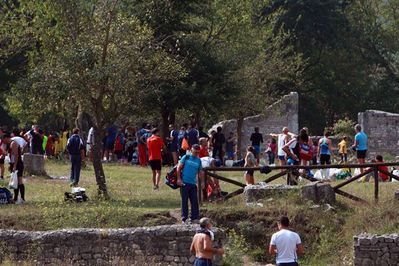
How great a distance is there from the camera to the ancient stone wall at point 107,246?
68.8 feet

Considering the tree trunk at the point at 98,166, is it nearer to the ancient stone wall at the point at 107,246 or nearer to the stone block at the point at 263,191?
the stone block at the point at 263,191

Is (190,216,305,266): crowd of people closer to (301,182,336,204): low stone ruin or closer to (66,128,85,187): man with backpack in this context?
(301,182,336,204): low stone ruin

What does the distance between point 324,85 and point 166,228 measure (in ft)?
136

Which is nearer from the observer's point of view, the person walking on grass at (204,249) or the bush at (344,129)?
the person walking on grass at (204,249)

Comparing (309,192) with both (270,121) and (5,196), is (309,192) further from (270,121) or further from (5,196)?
(270,121)

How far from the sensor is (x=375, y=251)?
69.5 feet

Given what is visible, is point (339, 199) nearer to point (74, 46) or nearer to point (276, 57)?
point (74, 46)

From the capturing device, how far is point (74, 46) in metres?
25.0

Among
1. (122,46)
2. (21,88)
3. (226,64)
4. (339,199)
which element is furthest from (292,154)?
(226,64)

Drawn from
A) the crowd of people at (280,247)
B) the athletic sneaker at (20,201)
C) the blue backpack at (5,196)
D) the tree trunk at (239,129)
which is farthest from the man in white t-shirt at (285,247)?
the tree trunk at (239,129)

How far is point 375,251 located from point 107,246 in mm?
5553

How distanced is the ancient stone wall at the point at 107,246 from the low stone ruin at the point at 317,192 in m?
3.75

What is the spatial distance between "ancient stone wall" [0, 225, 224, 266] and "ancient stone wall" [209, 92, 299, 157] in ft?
73.5

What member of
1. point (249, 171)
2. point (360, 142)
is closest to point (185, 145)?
point (249, 171)
